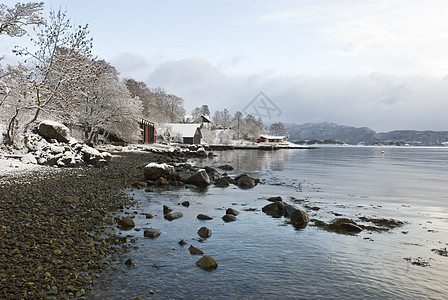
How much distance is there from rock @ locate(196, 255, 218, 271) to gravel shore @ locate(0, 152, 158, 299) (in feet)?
7.64

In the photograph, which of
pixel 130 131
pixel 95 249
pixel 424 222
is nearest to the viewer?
pixel 95 249

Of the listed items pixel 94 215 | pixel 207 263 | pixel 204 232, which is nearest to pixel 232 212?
pixel 204 232

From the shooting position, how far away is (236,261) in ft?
28.3

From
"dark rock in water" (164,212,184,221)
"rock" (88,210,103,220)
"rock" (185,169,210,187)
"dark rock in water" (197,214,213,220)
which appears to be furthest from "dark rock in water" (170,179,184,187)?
"rock" (88,210,103,220)

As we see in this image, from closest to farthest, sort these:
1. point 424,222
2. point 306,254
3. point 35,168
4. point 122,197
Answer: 1. point 306,254
2. point 424,222
3. point 122,197
4. point 35,168

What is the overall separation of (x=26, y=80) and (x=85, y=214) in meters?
16.2

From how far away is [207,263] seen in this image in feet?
26.5

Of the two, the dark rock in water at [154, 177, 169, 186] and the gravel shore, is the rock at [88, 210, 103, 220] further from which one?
the dark rock in water at [154, 177, 169, 186]

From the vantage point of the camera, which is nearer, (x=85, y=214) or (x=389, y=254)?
(x=389, y=254)

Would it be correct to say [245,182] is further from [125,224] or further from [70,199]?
[125,224]

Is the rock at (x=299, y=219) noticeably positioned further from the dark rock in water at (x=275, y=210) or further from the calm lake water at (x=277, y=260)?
the dark rock in water at (x=275, y=210)

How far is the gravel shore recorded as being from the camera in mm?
6078

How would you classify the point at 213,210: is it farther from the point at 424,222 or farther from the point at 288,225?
the point at 424,222

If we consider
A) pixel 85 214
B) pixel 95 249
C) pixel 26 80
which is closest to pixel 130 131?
pixel 26 80
